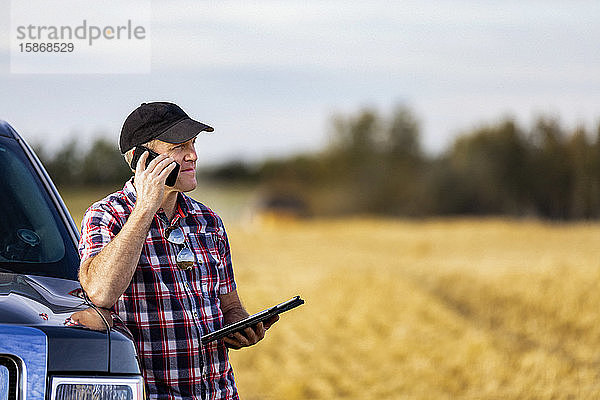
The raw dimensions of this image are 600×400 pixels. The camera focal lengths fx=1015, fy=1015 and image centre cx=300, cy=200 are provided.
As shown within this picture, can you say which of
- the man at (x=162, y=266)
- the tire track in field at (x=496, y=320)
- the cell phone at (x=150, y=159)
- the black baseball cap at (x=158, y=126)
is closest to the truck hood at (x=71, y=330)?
the man at (x=162, y=266)

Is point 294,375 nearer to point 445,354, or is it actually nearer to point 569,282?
point 445,354

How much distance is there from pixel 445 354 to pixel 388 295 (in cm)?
178

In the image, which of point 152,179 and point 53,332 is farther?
point 152,179

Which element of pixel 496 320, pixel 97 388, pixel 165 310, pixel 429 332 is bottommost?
pixel 496 320

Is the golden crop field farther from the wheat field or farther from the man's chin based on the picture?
the man's chin

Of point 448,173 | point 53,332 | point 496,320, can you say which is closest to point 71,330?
point 53,332

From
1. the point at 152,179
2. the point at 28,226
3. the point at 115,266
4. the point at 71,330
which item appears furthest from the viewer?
the point at 28,226

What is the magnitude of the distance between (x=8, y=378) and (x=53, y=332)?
161mm

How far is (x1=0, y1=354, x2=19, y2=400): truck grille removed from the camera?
2543mm

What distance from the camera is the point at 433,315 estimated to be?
1170 centimetres

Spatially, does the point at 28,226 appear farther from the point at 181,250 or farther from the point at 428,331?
the point at 428,331

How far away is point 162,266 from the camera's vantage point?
3268 mm

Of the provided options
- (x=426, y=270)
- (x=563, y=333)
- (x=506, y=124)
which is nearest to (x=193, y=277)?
(x=563, y=333)

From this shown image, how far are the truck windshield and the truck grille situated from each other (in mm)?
853
